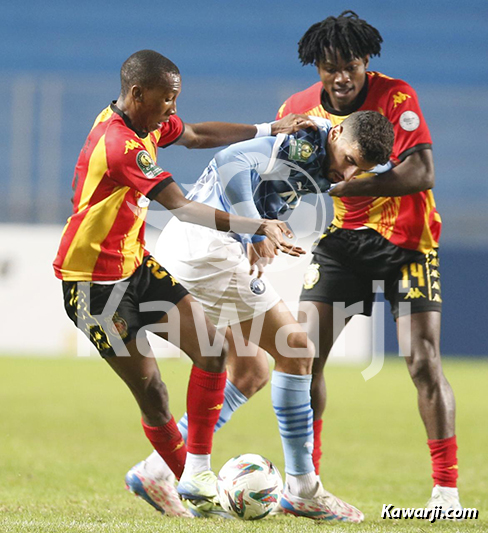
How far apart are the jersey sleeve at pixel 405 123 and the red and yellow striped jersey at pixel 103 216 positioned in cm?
131

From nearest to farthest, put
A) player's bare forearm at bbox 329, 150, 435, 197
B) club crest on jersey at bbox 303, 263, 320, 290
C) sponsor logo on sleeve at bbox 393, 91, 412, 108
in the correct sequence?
player's bare forearm at bbox 329, 150, 435, 197, sponsor logo on sleeve at bbox 393, 91, 412, 108, club crest on jersey at bbox 303, 263, 320, 290

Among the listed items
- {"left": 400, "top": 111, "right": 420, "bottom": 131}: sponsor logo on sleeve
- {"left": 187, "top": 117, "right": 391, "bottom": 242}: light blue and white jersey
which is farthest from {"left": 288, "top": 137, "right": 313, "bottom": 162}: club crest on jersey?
{"left": 400, "top": 111, "right": 420, "bottom": 131}: sponsor logo on sleeve

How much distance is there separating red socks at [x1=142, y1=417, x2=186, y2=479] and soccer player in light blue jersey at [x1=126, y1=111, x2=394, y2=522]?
84 millimetres

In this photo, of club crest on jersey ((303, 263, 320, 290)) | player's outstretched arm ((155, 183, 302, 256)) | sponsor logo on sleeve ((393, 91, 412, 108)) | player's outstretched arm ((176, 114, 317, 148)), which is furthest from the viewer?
club crest on jersey ((303, 263, 320, 290))

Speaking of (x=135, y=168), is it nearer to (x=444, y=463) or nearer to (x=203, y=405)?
(x=203, y=405)

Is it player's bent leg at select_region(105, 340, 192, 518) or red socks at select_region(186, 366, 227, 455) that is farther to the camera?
red socks at select_region(186, 366, 227, 455)

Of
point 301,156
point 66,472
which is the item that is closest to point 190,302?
point 301,156

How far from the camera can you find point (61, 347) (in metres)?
13.5

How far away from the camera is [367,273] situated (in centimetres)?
467

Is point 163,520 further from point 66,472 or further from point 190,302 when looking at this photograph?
point 66,472

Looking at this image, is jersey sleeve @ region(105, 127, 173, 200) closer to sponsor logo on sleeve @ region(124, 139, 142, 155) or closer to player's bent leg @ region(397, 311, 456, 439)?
sponsor logo on sleeve @ region(124, 139, 142, 155)

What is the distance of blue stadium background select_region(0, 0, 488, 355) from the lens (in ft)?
48.1

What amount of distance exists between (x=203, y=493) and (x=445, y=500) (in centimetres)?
115

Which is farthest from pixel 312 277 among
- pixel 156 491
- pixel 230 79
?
pixel 230 79
